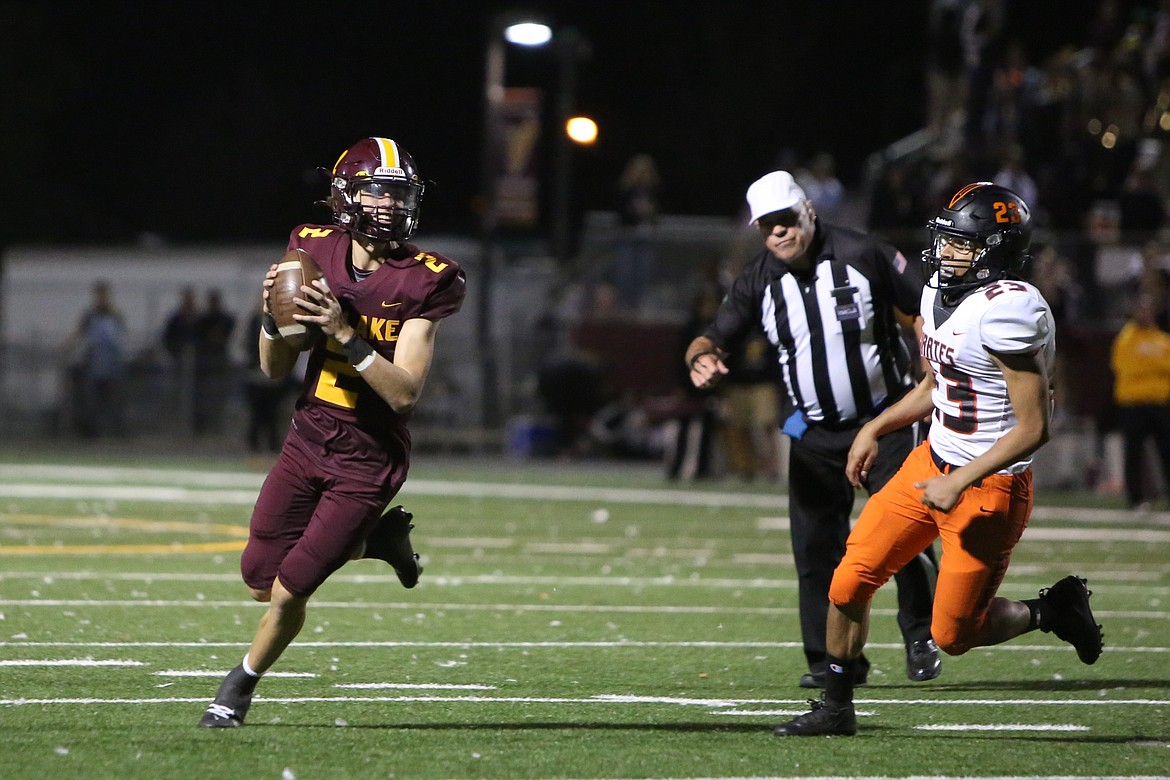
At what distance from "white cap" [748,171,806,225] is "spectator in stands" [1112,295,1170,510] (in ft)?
26.0

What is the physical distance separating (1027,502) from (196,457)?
16.8 meters

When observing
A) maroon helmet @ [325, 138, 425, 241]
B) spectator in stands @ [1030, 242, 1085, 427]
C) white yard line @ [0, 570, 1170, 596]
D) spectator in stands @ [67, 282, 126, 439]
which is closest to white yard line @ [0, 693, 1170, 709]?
maroon helmet @ [325, 138, 425, 241]

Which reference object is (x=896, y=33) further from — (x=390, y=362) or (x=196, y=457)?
(x=390, y=362)

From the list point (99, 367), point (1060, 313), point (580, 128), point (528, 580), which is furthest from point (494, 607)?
point (99, 367)

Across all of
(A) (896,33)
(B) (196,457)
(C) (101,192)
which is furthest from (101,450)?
(C) (101,192)

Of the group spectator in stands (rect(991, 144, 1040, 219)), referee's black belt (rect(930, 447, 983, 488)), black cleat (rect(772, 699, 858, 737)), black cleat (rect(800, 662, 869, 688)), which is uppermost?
spectator in stands (rect(991, 144, 1040, 219))

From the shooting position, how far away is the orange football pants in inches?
232

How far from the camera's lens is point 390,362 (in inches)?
226

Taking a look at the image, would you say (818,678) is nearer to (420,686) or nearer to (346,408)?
(420,686)

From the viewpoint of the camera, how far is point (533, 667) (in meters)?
7.21

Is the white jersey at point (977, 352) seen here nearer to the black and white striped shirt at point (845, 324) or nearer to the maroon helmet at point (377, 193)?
the black and white striped shirt at point (845, 324)

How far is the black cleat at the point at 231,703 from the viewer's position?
577cm

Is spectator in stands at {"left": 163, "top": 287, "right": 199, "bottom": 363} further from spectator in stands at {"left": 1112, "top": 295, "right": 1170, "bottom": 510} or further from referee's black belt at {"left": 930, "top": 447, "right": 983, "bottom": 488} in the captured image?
referee's black belt at {"left": 930, "top": 447, "right": 983, "bottom": 488}

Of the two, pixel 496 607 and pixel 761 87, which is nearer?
pixel 496 607
